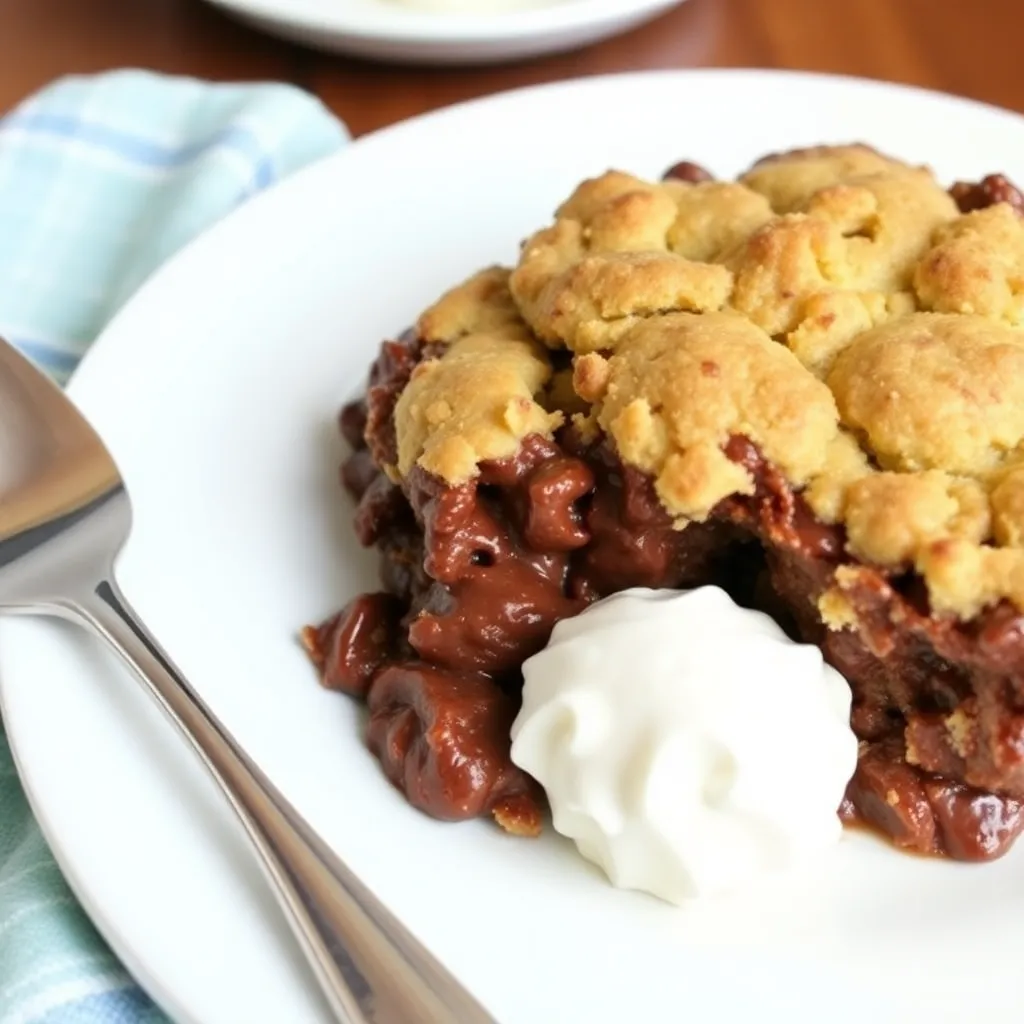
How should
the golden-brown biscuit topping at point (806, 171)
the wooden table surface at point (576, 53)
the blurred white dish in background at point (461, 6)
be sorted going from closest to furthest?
the golden-brown biscuit topping at point (806, 171) → the blurred white dish in background at point (461, 6) → the wooden table surface at point (576, 53)

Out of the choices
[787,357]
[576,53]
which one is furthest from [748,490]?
[576,53]

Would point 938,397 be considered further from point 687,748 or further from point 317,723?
point 317,723

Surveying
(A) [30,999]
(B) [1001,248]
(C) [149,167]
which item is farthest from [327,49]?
(A) [30,999]

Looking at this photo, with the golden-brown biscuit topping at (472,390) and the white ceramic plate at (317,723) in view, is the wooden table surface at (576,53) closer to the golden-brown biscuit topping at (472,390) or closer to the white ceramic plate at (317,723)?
the white ceramic plate at (317,723)

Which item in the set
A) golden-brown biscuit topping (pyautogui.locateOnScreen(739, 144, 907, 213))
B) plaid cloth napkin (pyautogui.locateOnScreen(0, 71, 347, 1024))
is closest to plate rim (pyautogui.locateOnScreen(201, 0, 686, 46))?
plaid cloth napkin (pyautogui.locateOnScreen(0, 71, 347, 1024))

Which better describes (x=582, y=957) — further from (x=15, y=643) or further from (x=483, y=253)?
(x=483, y=253)

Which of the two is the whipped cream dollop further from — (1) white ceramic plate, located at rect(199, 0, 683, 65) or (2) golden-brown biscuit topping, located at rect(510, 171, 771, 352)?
(1) white ceramic plate, located at rect(199, 0, 683, 65)

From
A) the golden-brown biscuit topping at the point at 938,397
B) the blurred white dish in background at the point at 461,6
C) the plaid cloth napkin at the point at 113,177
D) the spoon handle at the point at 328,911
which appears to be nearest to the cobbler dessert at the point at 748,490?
the golden-brown biscuit topping at the point at 938,397
